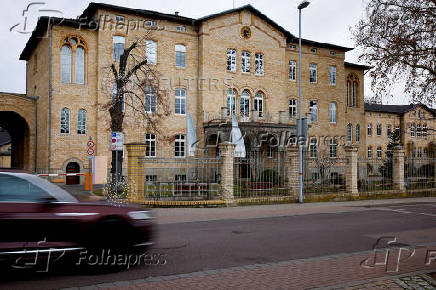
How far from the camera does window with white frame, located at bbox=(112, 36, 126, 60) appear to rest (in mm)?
31000

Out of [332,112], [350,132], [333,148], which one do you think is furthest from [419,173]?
[350,132]

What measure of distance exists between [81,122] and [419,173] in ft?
74.9

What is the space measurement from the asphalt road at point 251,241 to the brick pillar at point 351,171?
21.4 ft

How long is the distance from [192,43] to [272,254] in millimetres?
28221

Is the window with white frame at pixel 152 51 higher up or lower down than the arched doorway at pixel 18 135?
higher up

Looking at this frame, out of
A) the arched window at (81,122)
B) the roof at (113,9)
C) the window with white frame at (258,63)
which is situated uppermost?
the roof at (113,9)

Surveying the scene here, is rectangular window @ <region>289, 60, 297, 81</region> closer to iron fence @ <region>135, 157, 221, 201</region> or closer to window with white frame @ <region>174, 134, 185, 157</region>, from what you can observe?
window with white frame @ <region>174, 134, 185, 157</region>

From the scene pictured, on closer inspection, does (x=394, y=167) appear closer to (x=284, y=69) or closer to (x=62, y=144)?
(x=284, y=69)

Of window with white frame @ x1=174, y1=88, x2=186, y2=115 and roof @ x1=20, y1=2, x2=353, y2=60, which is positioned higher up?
roof @ x1=20, y1=2, x2=353, y2=60

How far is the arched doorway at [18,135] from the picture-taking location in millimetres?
33469

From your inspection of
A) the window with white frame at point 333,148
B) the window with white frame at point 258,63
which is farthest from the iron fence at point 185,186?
the window with white frame at point 333,148

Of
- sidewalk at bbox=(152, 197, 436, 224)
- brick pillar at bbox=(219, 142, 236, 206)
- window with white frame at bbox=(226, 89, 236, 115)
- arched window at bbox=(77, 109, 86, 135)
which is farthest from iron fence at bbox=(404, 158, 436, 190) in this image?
arched window at bbox=(77, 109, 86, 135)

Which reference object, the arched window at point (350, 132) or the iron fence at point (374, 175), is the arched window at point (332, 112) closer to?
the arched window at point (350, 132)

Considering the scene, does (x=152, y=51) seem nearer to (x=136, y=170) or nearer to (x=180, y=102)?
(x=180, y=102)
